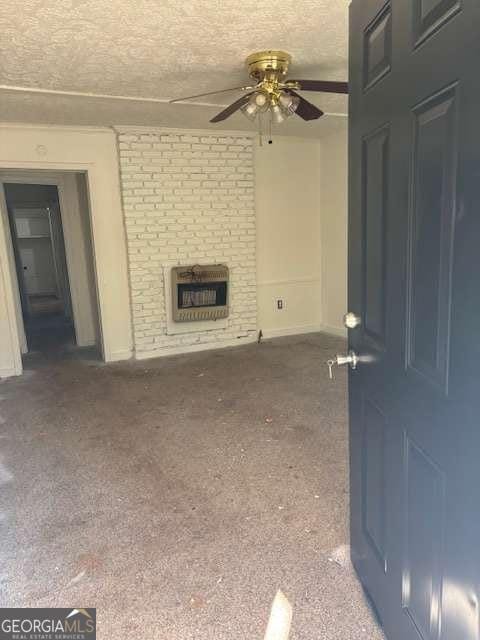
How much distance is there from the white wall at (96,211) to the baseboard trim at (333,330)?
255cm

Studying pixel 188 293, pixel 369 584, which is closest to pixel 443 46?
pixel 369 584

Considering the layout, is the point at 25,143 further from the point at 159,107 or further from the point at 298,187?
the point at 298,187

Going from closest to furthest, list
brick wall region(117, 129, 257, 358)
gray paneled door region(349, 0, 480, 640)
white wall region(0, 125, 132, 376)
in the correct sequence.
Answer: gray paneled door region(349, 0, 480, 640)
white wall region(0, 125, 132, 376)
brick wall region(117, 129, 257, 358)

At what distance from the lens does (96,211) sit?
4.60m

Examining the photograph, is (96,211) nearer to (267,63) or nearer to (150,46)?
(150,46)

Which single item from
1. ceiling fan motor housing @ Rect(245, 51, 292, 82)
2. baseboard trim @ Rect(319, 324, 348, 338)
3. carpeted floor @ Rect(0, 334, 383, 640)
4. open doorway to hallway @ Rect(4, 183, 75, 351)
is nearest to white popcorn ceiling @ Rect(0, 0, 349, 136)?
ceiling fan motor housing @ Rect(245, 51, 292, 82)

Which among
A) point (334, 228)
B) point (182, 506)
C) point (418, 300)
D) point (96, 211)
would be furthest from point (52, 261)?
point (418, 300)

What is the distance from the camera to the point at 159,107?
12.4 feet

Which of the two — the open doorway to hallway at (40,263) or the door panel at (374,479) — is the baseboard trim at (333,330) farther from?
the door panel at (374,479)

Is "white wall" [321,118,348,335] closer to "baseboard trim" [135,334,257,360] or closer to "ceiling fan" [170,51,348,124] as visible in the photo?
"baseboard trim" [135,334,257,360]

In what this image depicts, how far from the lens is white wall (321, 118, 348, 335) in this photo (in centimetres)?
525

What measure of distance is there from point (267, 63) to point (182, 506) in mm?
2674

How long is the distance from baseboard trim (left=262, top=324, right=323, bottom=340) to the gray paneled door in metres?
4.12

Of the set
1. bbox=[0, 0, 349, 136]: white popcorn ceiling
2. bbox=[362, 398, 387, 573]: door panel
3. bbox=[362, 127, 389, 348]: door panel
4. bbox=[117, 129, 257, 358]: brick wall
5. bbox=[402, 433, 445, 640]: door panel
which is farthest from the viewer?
bbox=[117, 129, 257, 358]: brick wall
